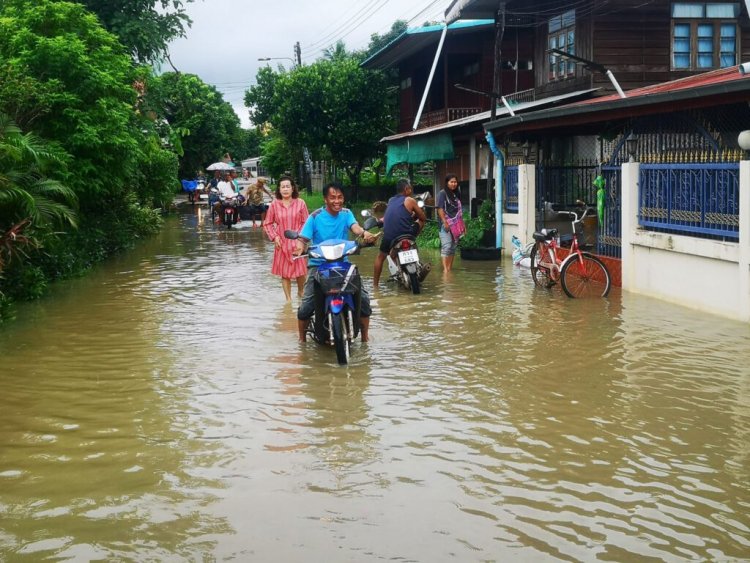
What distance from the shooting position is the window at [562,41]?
25094mm

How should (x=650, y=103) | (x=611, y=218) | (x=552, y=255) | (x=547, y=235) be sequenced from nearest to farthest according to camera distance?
(x=650, y=103) → (x=552, y=255) → (x=547, y=235) → (x=611, y=218)

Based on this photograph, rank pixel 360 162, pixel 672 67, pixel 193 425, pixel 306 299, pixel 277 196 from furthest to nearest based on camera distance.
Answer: pixel 360 162 → pixel 672 67 → pixel 277 196 → pixel 306 299 → pixel 193 425

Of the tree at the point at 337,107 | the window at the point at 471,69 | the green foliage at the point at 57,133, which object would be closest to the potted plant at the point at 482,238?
the green foliage at the point at 57,133

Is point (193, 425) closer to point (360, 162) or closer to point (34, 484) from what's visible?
point (34, 484)

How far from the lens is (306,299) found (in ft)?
31.0

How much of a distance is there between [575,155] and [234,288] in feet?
43.6

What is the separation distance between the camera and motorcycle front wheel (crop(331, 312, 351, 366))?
866cm

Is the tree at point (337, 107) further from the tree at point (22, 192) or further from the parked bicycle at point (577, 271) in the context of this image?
the tree at point (22, 192)

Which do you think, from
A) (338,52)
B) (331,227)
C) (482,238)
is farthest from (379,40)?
(331,227)

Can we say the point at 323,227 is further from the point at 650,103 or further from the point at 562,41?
the point at 562,41

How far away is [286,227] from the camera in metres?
12.6

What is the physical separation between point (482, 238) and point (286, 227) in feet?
27.7

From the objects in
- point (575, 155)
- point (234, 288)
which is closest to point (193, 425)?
point (234, 288)

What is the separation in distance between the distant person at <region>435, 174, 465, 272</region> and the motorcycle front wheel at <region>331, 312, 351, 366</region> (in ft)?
23.5
